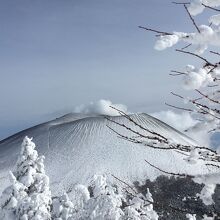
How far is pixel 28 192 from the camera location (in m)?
26.2

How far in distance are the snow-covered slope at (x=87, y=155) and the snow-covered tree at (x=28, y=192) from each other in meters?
115

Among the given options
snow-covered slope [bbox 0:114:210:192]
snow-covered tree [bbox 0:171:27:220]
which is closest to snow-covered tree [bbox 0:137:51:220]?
snow-covered tree [bbox 0:171:27:220]

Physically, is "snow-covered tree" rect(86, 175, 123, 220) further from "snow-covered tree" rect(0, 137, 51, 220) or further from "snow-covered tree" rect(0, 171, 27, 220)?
"snow-covered tree" rect(0, 171, 27, 220)

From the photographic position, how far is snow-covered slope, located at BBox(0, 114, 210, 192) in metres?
153

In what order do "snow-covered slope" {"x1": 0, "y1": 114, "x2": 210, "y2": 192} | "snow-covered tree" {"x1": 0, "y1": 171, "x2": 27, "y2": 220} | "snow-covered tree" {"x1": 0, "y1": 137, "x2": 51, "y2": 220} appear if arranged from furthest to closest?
1. "snow-covered slope" {"x1": 0, "y1": 114, "x2": 210, "y2": 192}
2. "snow-covered tree" {"x1": 0, "y1": 171, "x2": 27, "y2": 220}
3. "snow-covered tree" {"x1": 0, "y1": 137, "x2": 51, "y2": 220}

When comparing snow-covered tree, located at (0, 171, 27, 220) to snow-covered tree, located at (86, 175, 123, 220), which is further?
snow-covered tree, located at (0, 171, 27, 220)

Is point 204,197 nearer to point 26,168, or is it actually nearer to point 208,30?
point 208,30

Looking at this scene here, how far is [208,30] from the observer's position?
3631mm

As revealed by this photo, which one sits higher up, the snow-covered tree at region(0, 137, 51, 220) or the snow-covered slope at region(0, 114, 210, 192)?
the snow-covered slope at region(0, 114, 210, 192)

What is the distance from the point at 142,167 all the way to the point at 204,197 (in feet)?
514

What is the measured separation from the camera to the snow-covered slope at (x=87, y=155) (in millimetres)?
153375

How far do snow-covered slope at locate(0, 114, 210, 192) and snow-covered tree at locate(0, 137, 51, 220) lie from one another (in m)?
115

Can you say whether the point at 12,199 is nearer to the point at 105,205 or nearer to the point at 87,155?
the point at 105,205

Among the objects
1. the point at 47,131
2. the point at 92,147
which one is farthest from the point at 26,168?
the point at 47,131
